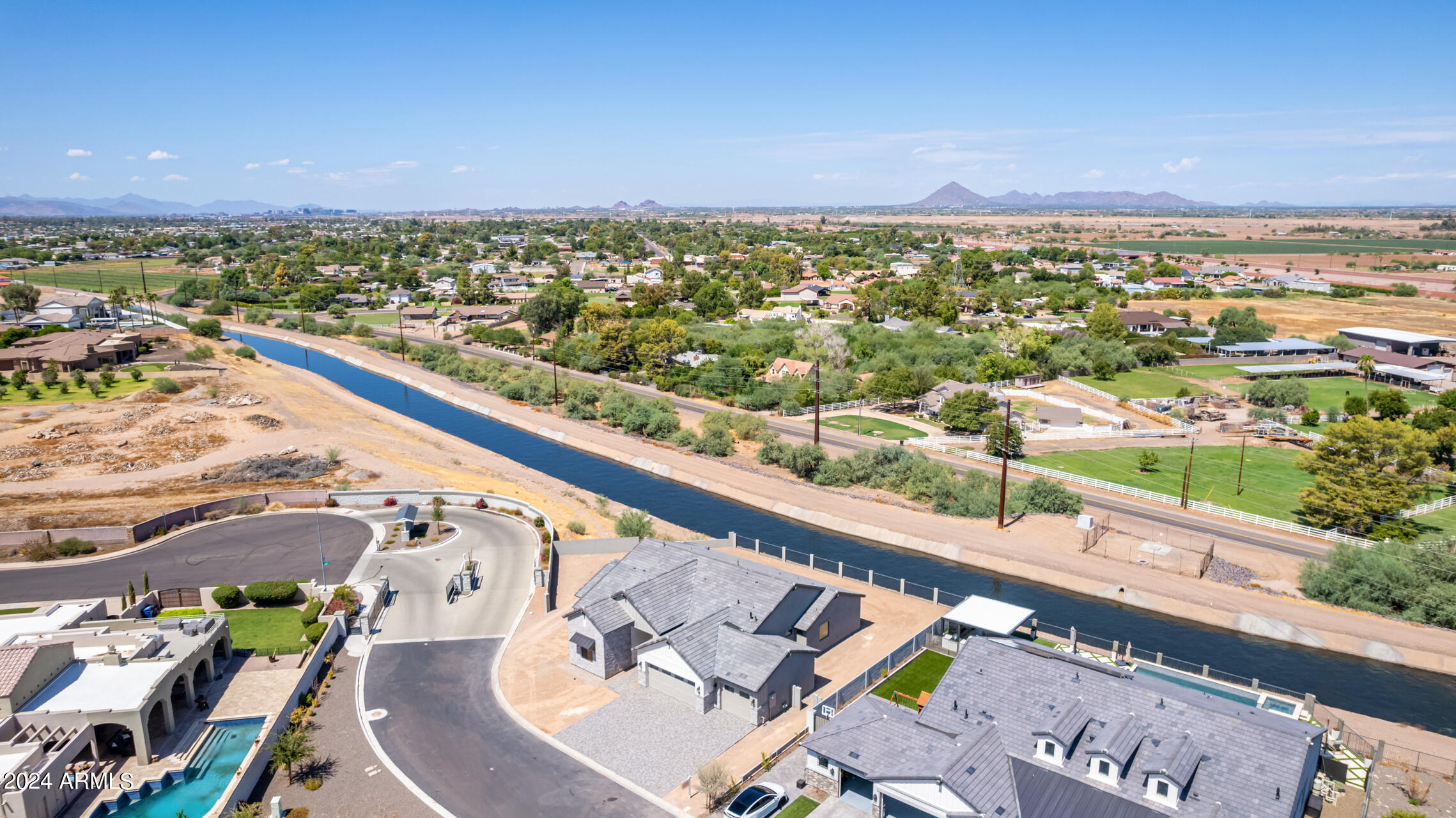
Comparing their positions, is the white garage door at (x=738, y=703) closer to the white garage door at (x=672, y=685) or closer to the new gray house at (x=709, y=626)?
the new gray house at (x=709, y=626)

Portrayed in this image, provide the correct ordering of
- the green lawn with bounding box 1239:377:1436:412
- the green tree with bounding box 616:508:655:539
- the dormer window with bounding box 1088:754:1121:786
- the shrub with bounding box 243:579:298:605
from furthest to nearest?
the green lawn with bounding box 1239:377:1436:412 < the green tree with bounding box 616:508:655:539 < the shrub with bounding box 243:579:298:605 < the dormer window with bounding box 1088:754:1121:786

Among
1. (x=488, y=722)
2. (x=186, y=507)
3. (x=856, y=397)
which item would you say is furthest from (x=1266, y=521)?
(x=186, y=507)

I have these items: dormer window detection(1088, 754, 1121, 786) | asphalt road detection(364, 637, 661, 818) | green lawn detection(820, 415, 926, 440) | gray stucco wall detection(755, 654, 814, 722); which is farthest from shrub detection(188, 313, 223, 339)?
dormer window detection(1088, 754, 1121, 786)

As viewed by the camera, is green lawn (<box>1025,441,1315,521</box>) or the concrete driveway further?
green lawn (<box>1025,441,1315,521</box>)

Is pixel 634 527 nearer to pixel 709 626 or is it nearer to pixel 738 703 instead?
pixel 709 626

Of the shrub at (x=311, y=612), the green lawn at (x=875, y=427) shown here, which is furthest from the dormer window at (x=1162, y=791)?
the green lawn at (x=875, y=427)

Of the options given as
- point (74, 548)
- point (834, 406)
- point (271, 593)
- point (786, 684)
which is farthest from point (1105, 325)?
point (74, 548)

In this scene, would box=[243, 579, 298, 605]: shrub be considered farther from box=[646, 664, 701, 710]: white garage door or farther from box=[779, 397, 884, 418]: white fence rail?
box=[779, 397, 884, 418]: white fence rail
